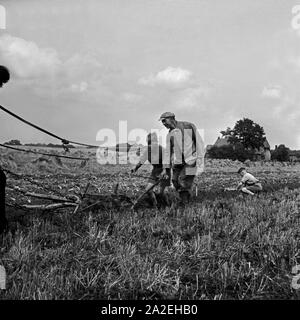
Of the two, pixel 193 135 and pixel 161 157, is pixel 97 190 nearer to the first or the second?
pixel 161 157

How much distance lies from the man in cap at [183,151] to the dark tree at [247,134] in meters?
69.0

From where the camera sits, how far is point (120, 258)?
3688mm

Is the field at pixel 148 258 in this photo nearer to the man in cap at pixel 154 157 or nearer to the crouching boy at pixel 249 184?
the man in cap at pixel 154 157

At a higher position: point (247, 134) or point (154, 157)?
point (247, 134)

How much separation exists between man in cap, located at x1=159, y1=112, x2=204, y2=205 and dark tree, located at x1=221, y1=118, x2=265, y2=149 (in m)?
69.0

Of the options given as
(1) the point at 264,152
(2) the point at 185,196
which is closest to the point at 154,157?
(2) the point at 185,196

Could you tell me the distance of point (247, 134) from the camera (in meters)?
76.9

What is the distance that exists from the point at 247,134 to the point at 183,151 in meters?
70.9

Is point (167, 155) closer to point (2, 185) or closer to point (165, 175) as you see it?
point (165, 175)

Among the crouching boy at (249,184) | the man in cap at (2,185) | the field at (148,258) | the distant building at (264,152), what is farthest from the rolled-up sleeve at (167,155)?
the distant building at (264,152)

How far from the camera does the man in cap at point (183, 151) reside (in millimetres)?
8070

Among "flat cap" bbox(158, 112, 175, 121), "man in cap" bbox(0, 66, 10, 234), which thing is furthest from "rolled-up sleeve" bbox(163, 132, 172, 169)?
"man in cap" bbox(0, 66, 10, 234)

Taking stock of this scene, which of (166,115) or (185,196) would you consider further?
(185,196)
